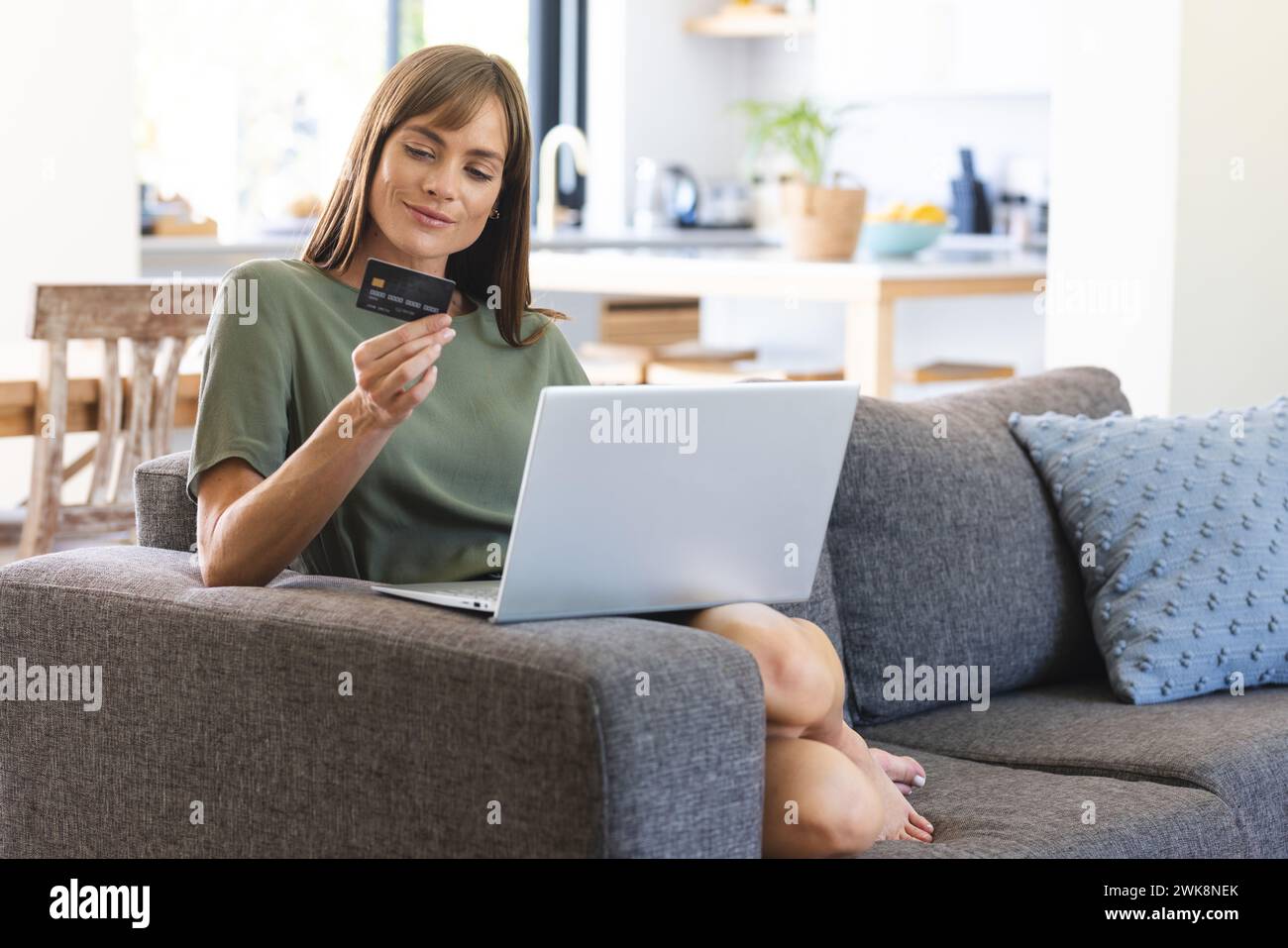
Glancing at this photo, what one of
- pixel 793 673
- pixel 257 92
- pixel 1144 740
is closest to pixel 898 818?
pixel 793 673

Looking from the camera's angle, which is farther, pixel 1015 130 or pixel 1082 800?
pixel 1015 130

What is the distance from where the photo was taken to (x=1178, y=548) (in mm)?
2299

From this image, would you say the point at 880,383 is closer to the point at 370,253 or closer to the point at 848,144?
the point at 370,253

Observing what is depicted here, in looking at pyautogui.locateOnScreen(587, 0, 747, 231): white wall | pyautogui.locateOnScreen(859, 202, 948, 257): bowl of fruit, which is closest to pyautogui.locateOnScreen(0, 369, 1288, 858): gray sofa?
pyautogui.locateOnScreen(859, 202, 948, 257): bowl of fruit

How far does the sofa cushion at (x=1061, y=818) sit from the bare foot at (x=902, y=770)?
0.01 m

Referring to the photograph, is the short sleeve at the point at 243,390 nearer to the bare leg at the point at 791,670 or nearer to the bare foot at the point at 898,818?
the bare leg at the point at 791,670

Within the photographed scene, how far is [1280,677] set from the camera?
91.9 inches

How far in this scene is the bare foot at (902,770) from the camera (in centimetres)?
194

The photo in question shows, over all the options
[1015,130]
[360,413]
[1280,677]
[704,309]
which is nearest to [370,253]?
[360,413]

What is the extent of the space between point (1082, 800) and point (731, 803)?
56 centimetres

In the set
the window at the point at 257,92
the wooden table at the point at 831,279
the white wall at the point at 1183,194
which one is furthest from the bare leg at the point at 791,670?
the window at the point at 257,92

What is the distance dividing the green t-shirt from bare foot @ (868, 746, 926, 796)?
48 cm

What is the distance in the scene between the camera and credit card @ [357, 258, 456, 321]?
164 cm
